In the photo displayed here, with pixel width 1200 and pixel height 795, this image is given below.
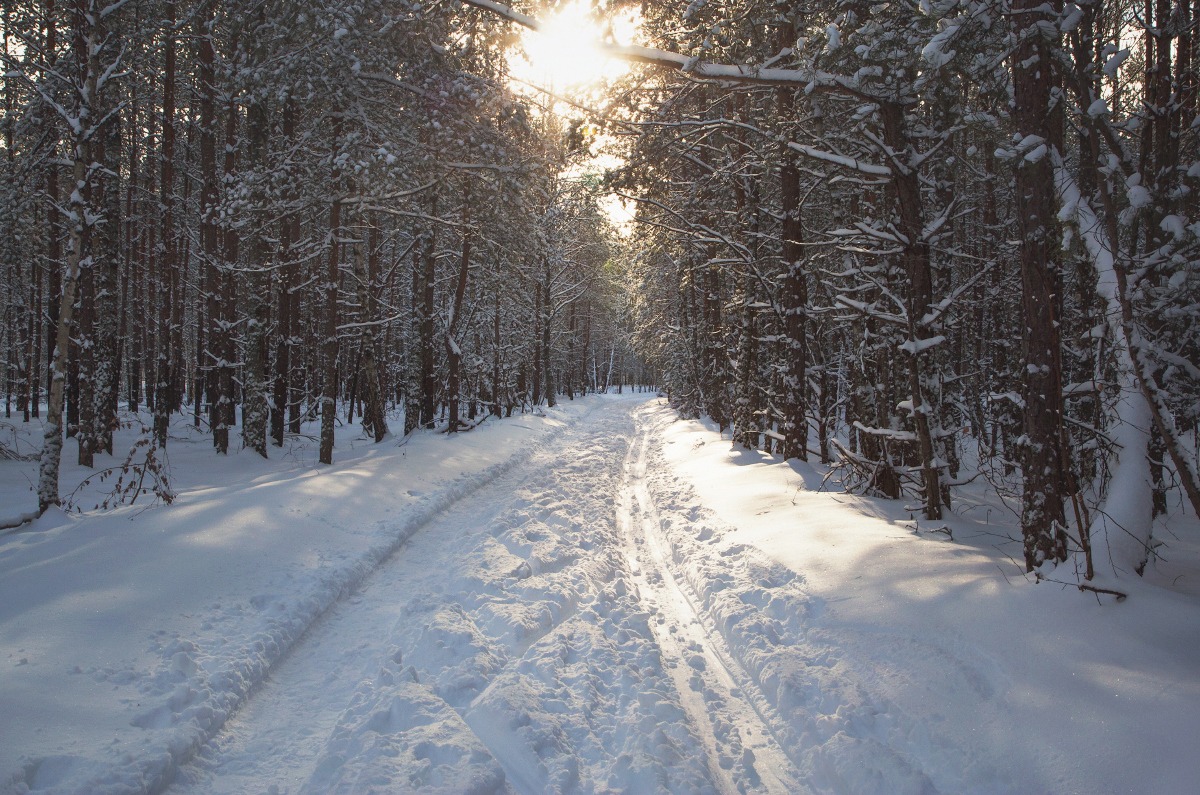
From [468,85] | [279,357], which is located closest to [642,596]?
[468,85]

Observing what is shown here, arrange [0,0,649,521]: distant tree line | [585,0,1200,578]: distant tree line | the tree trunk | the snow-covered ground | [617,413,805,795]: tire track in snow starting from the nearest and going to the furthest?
1. the snow-covered ground
2. [617,413,805,795]: tire track in snow
3. [585,0,1200,578]: distant tree line
4. the tree trunk
5. [0,0,649,521]: distant tree line

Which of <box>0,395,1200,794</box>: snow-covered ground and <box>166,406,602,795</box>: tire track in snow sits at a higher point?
<box>0,395,1200,794</box>: snow-covered ground

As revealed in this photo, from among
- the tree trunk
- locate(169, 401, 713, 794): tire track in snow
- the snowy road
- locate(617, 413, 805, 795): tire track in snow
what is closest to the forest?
the tree trunk

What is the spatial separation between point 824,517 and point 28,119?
1584 centimetres

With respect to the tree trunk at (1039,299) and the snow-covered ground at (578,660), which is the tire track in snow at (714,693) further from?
the tree trunk at (1039,299)

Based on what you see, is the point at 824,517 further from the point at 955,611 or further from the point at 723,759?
the point at 723,759

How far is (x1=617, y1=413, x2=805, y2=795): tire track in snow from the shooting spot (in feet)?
12.2

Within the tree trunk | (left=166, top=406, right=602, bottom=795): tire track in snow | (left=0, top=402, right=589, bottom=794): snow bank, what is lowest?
(left=166, top=406, right=602, bottom=795): tire track in snow

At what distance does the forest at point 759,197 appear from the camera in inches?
200

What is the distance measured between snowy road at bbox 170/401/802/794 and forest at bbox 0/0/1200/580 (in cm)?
309

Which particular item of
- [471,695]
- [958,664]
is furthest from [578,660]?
[958,664]

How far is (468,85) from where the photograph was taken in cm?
1252

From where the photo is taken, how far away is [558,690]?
14.5 feet

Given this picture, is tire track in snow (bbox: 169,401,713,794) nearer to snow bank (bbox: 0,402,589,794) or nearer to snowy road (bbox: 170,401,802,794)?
snowy road (bbox: 170,401,802,794)
